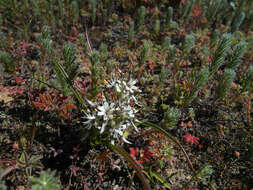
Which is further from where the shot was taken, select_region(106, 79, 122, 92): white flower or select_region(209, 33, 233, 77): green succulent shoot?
select_region(209, 33, 233, 77): green succulent shoot

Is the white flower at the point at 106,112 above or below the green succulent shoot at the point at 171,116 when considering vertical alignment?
above

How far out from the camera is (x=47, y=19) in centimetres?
395

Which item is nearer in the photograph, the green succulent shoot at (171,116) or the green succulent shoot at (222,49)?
the green succulent shoot at (171,116)

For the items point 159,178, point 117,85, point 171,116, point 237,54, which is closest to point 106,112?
point 117,85

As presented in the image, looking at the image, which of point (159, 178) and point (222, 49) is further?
point (222, 49)

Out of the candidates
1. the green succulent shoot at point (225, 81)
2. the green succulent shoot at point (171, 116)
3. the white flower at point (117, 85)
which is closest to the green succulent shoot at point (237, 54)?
the green succulent shoot at point (225, 81)

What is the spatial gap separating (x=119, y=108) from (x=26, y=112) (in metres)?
1.46

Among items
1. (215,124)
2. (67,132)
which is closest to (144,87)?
(215,124)

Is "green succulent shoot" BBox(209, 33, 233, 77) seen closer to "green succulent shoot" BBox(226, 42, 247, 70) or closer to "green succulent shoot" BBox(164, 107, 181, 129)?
"green succulent shoot" BBox(226, 42, 247, 70)

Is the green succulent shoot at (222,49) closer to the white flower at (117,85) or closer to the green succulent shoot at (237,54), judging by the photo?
the green succulent shoot at (237,54)

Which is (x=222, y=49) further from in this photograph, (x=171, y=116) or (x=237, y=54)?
(x=171, y=116)

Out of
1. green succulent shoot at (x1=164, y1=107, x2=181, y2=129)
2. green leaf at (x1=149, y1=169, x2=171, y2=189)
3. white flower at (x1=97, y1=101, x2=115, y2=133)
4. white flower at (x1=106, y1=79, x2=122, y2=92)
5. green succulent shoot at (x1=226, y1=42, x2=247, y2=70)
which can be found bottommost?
green leaf at (x1=149, y1=169, x2=171, y2=189)

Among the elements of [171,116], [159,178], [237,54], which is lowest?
[159,178]

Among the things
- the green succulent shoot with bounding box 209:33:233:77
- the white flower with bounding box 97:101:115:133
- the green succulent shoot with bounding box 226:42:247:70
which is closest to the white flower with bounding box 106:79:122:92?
the white flower with bounding box 97:101:115:133
